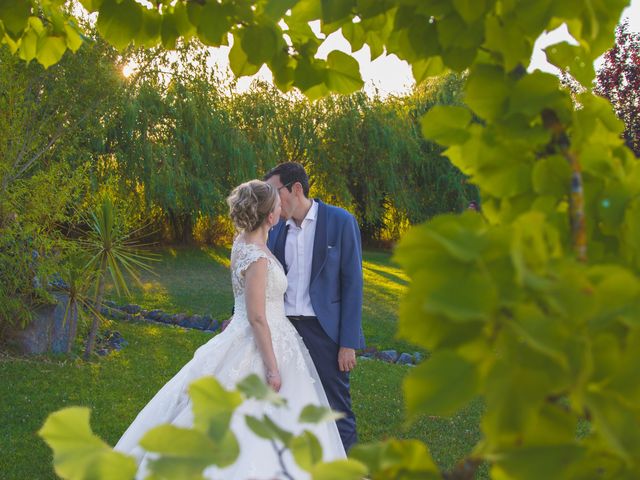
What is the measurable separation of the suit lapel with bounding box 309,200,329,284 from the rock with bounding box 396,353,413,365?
5691 mm

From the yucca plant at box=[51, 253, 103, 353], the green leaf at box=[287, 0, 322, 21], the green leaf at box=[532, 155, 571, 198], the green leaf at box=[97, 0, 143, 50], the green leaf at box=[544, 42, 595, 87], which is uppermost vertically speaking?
the green leaf at box=[97, 0, 143, 50]

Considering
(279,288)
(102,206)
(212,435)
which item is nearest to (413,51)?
(212,435)

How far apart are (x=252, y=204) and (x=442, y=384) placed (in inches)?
134

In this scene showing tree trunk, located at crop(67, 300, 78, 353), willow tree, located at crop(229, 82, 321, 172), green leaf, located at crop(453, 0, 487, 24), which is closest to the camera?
green leaf, located at crop(453, 0, 487, 24)

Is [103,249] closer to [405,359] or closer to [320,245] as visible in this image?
[405,359]

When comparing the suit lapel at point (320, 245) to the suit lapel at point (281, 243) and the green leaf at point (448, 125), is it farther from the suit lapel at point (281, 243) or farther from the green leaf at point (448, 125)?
the green leaf at point (448, 125)

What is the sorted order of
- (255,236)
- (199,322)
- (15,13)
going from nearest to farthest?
(15,13) < (255,236) < (199,322)

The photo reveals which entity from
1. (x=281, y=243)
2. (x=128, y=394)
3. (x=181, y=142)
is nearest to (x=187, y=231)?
(x=181, y=142)

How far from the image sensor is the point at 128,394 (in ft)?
24.5

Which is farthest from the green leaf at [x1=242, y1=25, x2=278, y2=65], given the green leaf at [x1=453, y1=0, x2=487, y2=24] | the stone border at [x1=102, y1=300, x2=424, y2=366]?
the stone border at [x1=102, y1=300, x2=424, y2=366]

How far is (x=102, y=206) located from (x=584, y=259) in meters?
8.15

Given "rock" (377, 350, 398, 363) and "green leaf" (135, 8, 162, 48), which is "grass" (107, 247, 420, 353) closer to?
"rock" (377, 350, 398, 363)

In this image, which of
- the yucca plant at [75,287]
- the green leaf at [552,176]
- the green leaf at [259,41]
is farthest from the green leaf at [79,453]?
the yucca plant at [75,287]

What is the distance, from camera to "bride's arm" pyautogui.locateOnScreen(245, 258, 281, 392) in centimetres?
396
